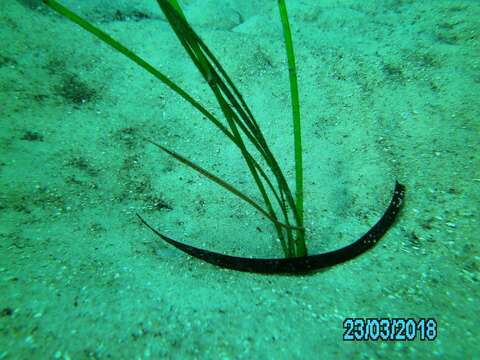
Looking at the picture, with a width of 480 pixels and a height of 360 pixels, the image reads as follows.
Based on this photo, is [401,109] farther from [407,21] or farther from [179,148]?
[179,148]

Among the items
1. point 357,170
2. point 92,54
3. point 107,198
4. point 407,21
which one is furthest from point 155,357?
point 407,21

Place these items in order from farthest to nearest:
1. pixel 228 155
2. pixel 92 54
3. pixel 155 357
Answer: pixel 92 54 < pixel 228 155 < pixel 155 357

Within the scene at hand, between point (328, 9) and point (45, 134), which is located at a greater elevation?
point (328, 9)

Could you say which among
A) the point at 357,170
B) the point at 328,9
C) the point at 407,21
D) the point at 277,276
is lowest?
the point at 277,276

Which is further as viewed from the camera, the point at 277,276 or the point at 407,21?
the point at 407,21

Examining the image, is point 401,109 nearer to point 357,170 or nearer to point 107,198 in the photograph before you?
point 357,170

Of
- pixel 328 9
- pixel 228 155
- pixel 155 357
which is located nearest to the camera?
pixel 155 357

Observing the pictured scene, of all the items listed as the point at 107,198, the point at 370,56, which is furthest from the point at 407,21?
the point at 107,198
